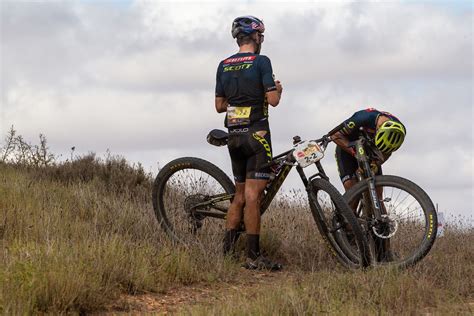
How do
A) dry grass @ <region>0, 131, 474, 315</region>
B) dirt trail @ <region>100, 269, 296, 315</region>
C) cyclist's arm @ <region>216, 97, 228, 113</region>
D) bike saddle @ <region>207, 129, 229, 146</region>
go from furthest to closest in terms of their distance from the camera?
bike saddle @ <region>207, 129, 229, 146</region> → cyclist's arm @ <region>216, 97, 228, 113</region> → dirt trail @ <region>100, 269, 296, 315</region> → dry grass @ <region>0, 131, 474, 315</region>

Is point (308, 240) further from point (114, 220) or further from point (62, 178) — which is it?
point (62, 178)

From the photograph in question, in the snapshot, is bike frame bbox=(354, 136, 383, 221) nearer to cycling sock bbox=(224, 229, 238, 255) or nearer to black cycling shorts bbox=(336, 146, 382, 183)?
black cycling shorts bbox=(336, 146, 382, 183)

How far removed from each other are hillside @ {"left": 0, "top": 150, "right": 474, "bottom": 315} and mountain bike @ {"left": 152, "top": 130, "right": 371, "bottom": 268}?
23 centimetres

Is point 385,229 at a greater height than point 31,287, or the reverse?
point 385,229

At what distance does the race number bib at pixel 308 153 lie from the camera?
295 inches

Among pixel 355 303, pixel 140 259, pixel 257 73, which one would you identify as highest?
pixel 257 73

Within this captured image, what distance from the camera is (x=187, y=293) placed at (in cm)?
669

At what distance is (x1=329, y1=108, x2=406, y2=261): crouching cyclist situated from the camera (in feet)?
24.5

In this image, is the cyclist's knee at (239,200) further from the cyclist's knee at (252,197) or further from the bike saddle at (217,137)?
the bike saddle at (217,137)

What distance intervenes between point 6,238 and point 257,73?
3440mm

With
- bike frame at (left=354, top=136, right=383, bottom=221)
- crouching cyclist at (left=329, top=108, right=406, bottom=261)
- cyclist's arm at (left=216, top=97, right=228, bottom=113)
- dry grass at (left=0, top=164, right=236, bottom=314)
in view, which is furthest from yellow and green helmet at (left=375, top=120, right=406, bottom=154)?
dry grass at (left=0, top=164, right=236, bottom=314)

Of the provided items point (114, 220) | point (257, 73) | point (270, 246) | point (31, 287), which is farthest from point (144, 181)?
point (31, 287)

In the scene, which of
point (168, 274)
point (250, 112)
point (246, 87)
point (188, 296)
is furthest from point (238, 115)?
point (188, 296)

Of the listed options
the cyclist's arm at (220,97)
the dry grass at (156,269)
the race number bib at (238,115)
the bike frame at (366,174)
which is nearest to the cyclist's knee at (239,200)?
the dry grass at (156,269)
